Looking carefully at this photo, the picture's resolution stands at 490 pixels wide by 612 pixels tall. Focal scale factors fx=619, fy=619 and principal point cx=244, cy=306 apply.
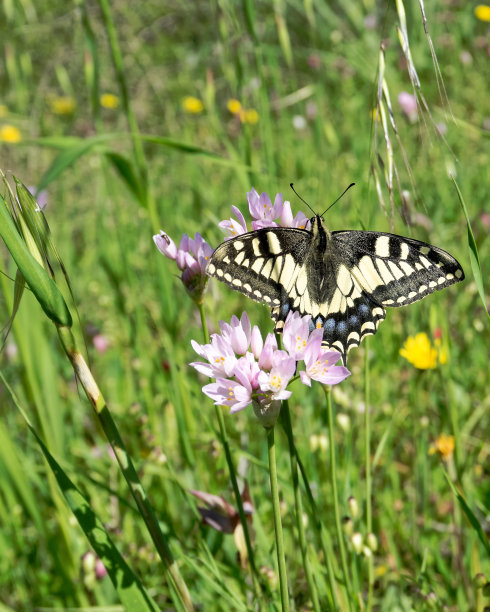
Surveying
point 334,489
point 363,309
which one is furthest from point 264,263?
point 334,489

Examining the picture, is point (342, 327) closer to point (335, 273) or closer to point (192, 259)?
point (335, 273)

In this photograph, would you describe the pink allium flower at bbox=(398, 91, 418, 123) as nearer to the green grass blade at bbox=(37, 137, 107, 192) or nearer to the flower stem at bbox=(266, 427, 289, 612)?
the green grass blade at bbox=(37, 137, 107, 192)

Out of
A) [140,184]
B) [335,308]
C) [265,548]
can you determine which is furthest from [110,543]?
[140,184]

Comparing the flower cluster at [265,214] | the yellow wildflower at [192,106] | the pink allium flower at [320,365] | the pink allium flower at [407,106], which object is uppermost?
the yellow wildflower at [192,106]

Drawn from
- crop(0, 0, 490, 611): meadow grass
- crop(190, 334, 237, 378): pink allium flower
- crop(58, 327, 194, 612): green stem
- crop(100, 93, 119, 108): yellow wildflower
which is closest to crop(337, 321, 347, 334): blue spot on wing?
crop(0, 0, 490, 611): meadow grass

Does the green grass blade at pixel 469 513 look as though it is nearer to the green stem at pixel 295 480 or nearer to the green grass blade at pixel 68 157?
the green stem at pixel 295 480

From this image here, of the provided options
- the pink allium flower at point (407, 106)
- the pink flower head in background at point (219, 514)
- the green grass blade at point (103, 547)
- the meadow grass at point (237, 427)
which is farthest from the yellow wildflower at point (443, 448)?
the pink allium flower at point (407, 106)
